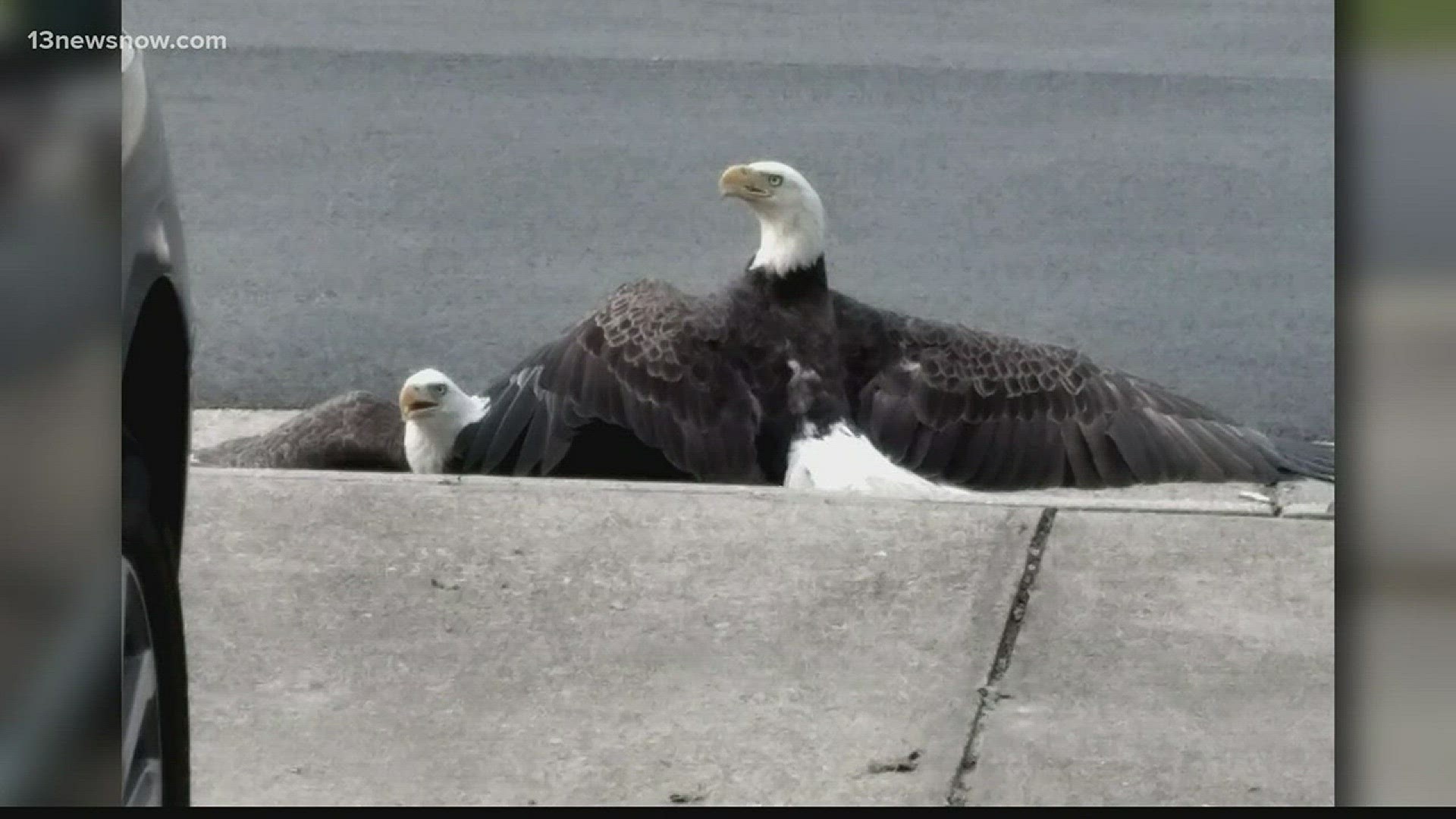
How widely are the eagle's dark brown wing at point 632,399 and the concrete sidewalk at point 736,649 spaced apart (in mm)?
144

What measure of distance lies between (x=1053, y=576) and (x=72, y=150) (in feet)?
6.92

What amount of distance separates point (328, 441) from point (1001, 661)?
146 cm

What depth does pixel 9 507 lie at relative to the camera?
159 inches

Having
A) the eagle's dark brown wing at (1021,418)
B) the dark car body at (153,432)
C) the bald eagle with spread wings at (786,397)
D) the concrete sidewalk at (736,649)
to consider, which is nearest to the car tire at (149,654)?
the dark car body at (153,432)

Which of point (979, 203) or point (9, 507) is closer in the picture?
point (9, 507)

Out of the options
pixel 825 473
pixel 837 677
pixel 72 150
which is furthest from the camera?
pixel 825 473

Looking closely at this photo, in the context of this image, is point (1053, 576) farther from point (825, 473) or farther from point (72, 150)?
point (72, 150)

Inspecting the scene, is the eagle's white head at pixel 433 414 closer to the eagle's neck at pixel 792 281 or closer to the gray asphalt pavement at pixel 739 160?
the gray asphalt pavement at pixel 739 160

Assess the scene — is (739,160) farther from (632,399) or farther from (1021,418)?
(1021,418)

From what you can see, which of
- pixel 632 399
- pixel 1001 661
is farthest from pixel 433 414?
pixel 1001 661

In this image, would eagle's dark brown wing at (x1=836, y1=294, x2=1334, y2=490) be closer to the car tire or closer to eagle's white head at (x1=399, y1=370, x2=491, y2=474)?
eagle's white head at (x1=399, y1=370, x2=491, y2=474)

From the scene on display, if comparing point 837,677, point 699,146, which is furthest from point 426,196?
point 837,677

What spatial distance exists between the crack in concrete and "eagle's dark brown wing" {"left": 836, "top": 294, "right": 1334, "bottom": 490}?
0.81ft

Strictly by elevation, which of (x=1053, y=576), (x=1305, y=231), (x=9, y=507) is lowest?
(x=1053, y=576)
